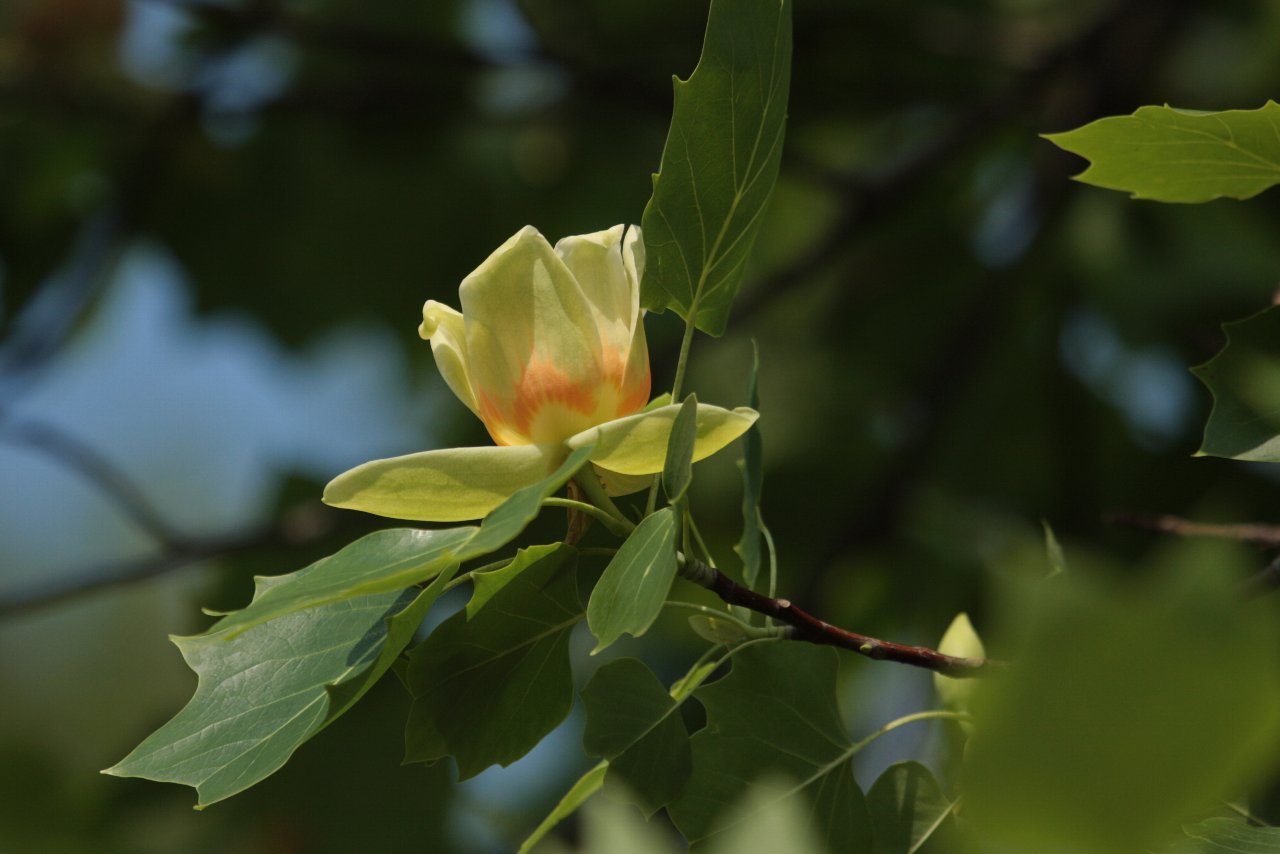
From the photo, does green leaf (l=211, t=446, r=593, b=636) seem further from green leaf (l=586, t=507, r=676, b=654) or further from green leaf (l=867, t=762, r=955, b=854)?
green leaf (l=867, t=762, r=955, b=854)

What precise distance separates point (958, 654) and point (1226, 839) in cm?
24

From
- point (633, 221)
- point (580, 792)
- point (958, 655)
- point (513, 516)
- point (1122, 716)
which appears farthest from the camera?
point (633, 221)

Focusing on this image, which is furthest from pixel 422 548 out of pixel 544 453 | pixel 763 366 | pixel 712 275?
pixel 763 366

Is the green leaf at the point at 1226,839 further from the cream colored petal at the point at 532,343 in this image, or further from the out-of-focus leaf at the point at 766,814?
the cream colored petal at the point at 532,343

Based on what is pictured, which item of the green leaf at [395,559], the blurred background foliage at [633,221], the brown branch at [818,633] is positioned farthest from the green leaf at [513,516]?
the blurred background foliage at [633,221]

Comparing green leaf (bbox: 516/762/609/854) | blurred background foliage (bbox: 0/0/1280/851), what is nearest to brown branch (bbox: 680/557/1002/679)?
green leaf (bbox: 516/762/609/854)

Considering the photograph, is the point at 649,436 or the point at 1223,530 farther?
the point at 1223,530

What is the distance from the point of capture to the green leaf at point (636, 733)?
2.25ft

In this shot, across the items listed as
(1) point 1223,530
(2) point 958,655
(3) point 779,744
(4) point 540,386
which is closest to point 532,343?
(4) point 540,386

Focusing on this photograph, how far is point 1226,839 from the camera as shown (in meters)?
0.64

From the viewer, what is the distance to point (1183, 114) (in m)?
0.73

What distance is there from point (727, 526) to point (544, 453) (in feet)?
6.78

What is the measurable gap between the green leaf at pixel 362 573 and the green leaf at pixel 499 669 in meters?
0.05

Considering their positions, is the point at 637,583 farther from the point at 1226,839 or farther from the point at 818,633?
the point at 1226,839
